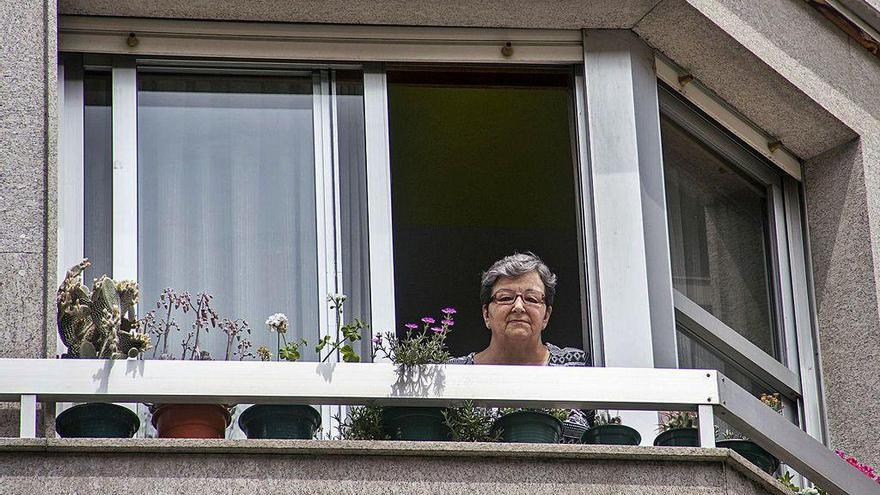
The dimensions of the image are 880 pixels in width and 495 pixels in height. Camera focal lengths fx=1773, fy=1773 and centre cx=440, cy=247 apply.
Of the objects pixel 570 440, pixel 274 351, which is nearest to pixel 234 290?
pixel 274 351

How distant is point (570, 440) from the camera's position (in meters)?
9.48

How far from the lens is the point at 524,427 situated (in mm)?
8594

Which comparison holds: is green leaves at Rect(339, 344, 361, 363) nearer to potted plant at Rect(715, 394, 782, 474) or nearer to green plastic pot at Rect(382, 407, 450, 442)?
green plastic pot at Rect(382, 407, 450, 442)

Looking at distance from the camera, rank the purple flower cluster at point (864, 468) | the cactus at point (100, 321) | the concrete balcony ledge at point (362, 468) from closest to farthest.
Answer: the concrete balcony ledge at point (362, 468), the cactus at point (100, 321), the purple flower cluster at point (864, 468)

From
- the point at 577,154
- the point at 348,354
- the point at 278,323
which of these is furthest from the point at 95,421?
the point at 577,154

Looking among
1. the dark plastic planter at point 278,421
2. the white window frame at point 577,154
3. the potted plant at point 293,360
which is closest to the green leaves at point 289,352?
the potted plant at point 293,360

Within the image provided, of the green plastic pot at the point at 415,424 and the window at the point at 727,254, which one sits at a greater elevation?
the window at the point at 727,254

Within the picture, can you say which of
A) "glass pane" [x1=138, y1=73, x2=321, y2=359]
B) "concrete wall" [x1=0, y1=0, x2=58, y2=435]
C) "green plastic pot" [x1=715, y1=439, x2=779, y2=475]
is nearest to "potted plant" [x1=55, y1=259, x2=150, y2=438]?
"concrete wall" [x1=0, y1=0, x2=58, y2=435]

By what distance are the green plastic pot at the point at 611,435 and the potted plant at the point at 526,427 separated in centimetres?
26

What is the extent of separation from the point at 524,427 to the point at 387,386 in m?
0.74

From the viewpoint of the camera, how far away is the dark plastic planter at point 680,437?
28.8 feet

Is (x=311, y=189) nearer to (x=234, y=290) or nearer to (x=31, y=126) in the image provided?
(x=234, y=290)

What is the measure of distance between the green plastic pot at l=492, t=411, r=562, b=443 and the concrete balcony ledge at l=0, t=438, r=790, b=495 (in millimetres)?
450

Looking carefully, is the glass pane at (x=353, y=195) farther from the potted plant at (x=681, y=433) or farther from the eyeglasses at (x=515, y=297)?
the potted plant at (x=681, y=433)
